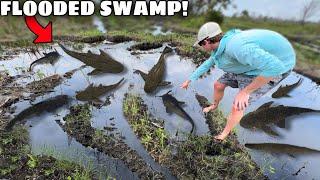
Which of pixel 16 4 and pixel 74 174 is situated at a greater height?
pixel 16 4

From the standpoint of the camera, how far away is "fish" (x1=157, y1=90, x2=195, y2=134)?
21.1 ft

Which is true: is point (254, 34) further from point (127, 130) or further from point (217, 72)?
point (217, 72)

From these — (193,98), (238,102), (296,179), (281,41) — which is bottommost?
(296,179)

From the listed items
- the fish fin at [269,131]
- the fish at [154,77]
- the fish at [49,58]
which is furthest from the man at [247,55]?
the fish at [49,58]

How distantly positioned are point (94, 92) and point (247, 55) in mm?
3609

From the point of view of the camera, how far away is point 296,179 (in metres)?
4.94

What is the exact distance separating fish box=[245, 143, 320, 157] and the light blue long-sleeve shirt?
119cm

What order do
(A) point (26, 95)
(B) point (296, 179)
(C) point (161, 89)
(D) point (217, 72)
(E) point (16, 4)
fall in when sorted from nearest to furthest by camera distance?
(B) point (296, 179), (A) point (26, 95), (C) point (161, 89), (D) point (217, 72), (E) point (16, 4)

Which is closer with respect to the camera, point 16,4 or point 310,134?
point 310,134

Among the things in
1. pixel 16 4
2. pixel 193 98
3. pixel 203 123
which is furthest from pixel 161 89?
pixel 16 4

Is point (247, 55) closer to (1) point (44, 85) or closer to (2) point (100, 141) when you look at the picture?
(2) point (100, 141)

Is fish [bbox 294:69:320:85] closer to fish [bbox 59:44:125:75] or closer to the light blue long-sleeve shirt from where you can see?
fish [bbox 59:44:125:75]

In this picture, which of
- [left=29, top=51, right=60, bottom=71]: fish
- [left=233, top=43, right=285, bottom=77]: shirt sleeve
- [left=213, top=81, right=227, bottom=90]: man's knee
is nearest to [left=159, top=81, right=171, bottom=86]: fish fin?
[left=213, top=81, right=227, bottom=90]: man's knee

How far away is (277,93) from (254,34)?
330cm
